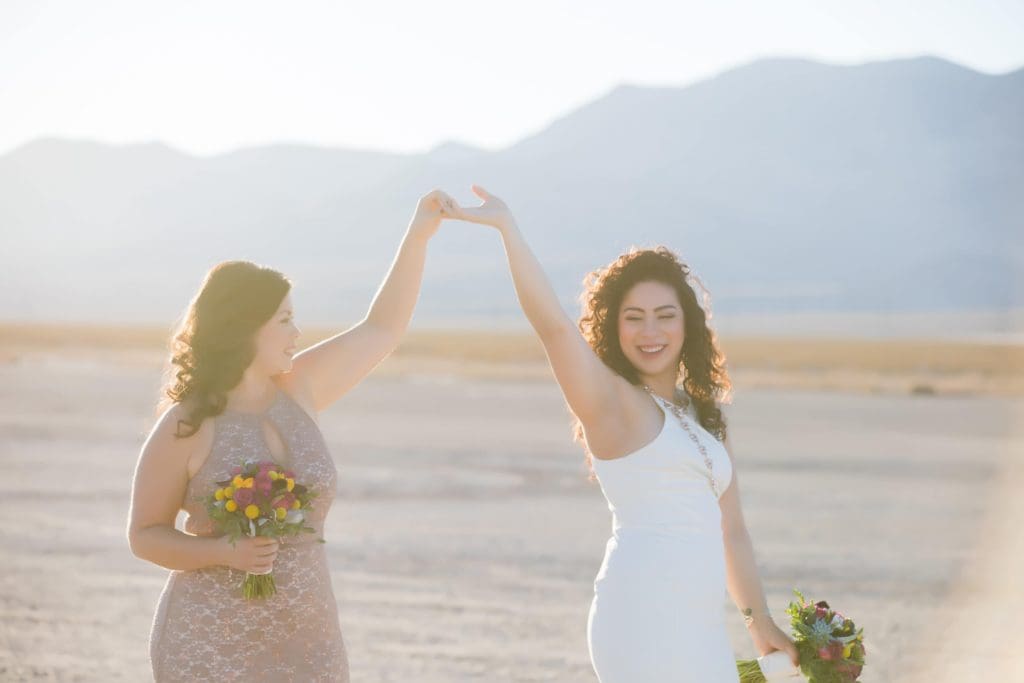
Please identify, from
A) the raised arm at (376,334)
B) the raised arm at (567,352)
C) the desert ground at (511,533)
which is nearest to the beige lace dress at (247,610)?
the raised arm at (376,334)

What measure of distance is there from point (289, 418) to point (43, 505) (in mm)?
10657

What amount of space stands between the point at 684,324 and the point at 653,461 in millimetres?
515

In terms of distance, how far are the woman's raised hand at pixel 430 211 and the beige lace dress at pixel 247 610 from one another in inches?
32.3

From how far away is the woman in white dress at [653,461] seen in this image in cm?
351

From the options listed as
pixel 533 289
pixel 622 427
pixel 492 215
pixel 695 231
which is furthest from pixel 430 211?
pixel 695 231

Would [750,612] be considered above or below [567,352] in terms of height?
below

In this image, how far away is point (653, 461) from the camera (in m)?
3.58

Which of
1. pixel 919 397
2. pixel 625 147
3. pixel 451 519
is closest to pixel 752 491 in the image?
pixel 451 519

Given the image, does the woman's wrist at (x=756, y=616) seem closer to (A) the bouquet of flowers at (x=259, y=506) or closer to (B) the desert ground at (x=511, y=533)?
(A) the bouquet of flowers at (x=259, y=506)

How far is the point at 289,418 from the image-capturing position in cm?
376

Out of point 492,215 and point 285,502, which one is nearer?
point 285,502

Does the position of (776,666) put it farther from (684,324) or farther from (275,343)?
(275,343)

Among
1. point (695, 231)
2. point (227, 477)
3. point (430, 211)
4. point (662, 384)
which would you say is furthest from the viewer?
point (695, 231)

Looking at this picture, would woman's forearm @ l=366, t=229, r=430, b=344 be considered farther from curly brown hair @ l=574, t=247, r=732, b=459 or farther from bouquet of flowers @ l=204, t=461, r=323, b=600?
bouquet of flowers @ l=204, t=461, r=323, b=600
